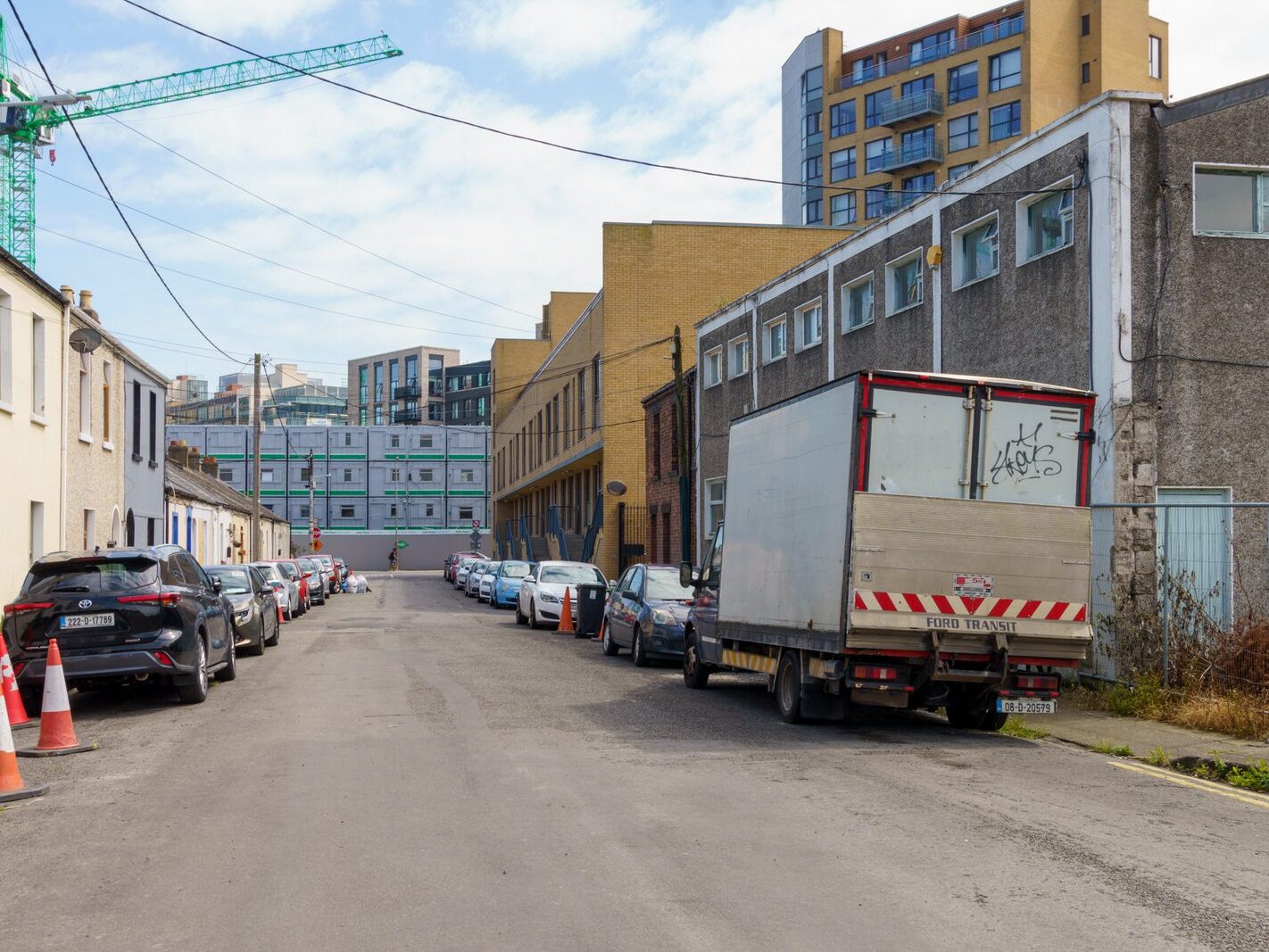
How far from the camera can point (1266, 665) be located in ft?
40.8

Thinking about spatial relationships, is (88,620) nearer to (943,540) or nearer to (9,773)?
(9,773)

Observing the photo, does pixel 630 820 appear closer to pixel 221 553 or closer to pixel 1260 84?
pixel 1260 84

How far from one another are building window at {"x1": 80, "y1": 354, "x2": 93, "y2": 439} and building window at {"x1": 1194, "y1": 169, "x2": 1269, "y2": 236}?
20752 millimetres

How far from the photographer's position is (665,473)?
121 feet

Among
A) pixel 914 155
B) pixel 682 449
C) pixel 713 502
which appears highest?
pixel 914 155

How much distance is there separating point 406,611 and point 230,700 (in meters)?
22.7

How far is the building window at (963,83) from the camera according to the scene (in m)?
59.7

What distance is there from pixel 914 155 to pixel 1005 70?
588 centimetres

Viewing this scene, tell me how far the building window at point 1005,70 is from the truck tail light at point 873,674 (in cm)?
5230

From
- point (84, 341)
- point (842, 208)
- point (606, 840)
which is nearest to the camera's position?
point (606, 840)

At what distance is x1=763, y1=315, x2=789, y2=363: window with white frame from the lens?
88.2 ft

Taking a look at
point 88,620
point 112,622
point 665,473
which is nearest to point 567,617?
point 665,473

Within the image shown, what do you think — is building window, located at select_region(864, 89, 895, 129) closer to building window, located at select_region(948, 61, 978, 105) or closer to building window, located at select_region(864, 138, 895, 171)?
building window, located at select_region(864, 138, 895, 171)

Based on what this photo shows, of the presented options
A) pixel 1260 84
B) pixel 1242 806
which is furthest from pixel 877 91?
pixel 1242 806
